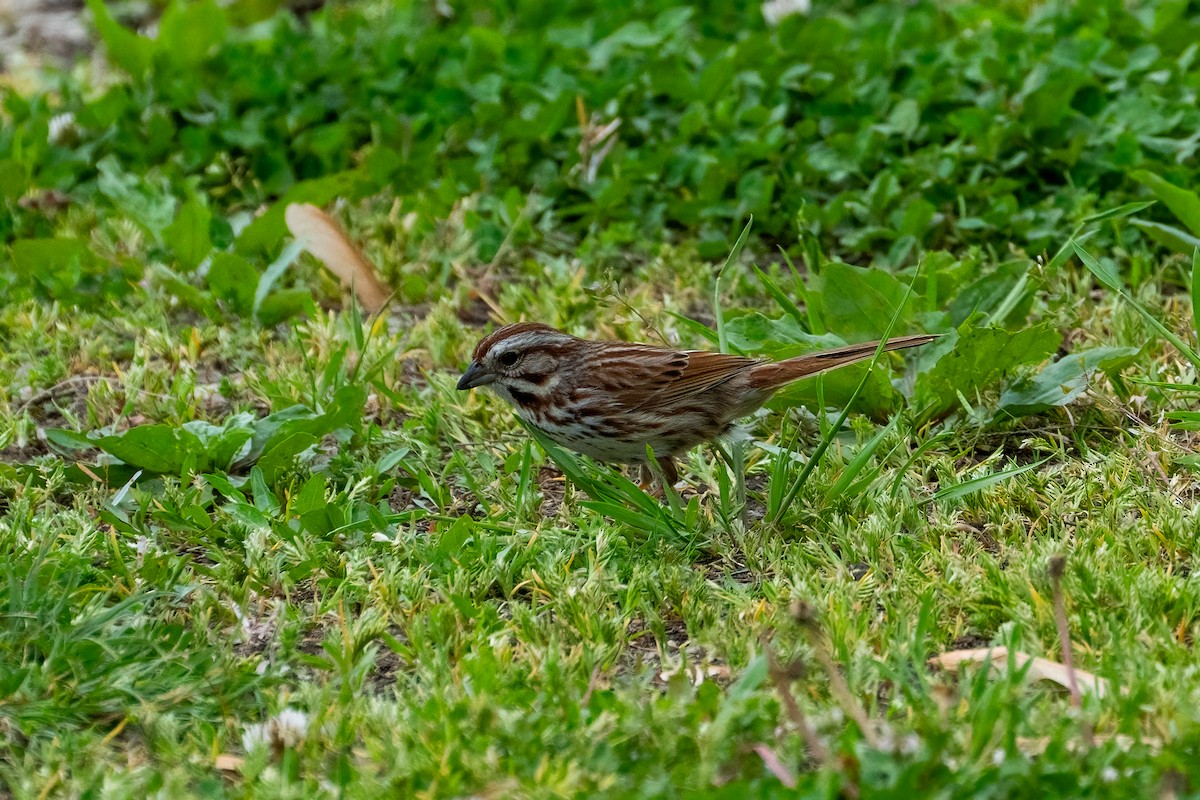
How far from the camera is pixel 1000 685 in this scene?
125 inches

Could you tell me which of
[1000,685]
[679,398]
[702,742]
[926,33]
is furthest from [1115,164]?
[702,742]

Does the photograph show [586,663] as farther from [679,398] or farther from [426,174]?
[426,174]

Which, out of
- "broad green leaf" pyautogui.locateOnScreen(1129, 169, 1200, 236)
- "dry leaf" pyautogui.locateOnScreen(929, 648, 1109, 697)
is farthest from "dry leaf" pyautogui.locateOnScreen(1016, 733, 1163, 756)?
"broad green leaf" pyautogui.locateOnScreen(1129, 169, 1200, 236)

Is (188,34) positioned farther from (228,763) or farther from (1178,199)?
(228,763)

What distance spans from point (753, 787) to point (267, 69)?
561 centimetres

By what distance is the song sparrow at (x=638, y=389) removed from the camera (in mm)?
4418

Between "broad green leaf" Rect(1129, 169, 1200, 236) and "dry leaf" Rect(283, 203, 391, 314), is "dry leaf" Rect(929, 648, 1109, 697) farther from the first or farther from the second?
"dry leaf" Rect(283, 203, 391, 314)

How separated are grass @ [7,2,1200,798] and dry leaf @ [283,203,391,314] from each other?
12 cm

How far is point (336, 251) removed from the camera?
239 inches

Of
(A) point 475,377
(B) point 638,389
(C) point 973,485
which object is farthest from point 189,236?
(C) point 973,485

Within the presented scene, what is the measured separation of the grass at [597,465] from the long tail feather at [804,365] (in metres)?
0.27

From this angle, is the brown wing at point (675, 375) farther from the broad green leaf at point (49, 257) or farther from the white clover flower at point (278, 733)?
the broad green leaf at point (49, 257)

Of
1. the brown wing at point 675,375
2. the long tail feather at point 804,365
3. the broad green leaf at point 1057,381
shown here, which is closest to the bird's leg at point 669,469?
the brown wing at point 675,375

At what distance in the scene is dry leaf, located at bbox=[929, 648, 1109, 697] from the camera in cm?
326
